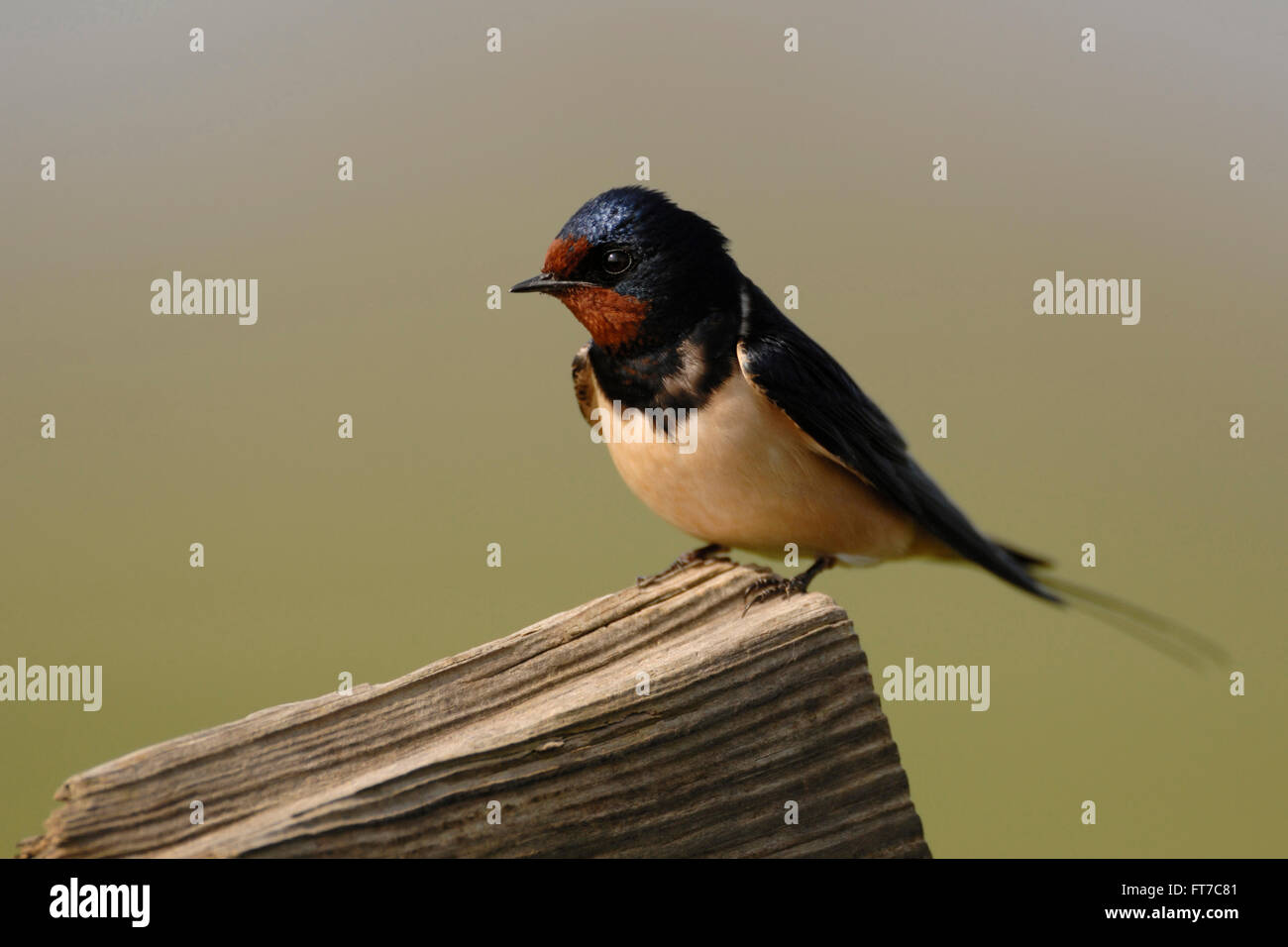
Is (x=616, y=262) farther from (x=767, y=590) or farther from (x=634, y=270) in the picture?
(x=767, y=590)

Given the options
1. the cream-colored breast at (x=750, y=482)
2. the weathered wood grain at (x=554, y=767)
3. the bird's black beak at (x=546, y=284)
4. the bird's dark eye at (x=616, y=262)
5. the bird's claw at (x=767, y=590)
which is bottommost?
the weathered wood grain at (x=554, y=767)

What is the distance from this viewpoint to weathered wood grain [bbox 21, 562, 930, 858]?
Answer: 5.51 ft

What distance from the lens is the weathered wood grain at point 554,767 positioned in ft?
5.51

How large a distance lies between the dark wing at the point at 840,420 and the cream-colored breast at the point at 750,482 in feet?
0.13

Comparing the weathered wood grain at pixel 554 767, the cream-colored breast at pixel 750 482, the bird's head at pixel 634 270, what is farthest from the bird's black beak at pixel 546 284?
the weathered wood grain at pixel 554 767

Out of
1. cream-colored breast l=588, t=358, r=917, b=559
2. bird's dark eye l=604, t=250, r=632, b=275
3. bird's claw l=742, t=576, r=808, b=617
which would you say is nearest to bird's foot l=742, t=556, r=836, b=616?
bird's claw l=742, t=576, r=808, b=617

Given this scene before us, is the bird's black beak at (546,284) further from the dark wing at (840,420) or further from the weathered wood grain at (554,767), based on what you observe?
the weathered wood grain at (554,767)

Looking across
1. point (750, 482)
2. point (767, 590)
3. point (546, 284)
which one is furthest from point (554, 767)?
point (546, 284)

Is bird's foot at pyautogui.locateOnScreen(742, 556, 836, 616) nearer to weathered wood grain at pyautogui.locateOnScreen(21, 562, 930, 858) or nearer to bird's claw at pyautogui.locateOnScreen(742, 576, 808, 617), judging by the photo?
bird's claw at pyautogui.locateOnScreen(742, 576, 808, 617)
